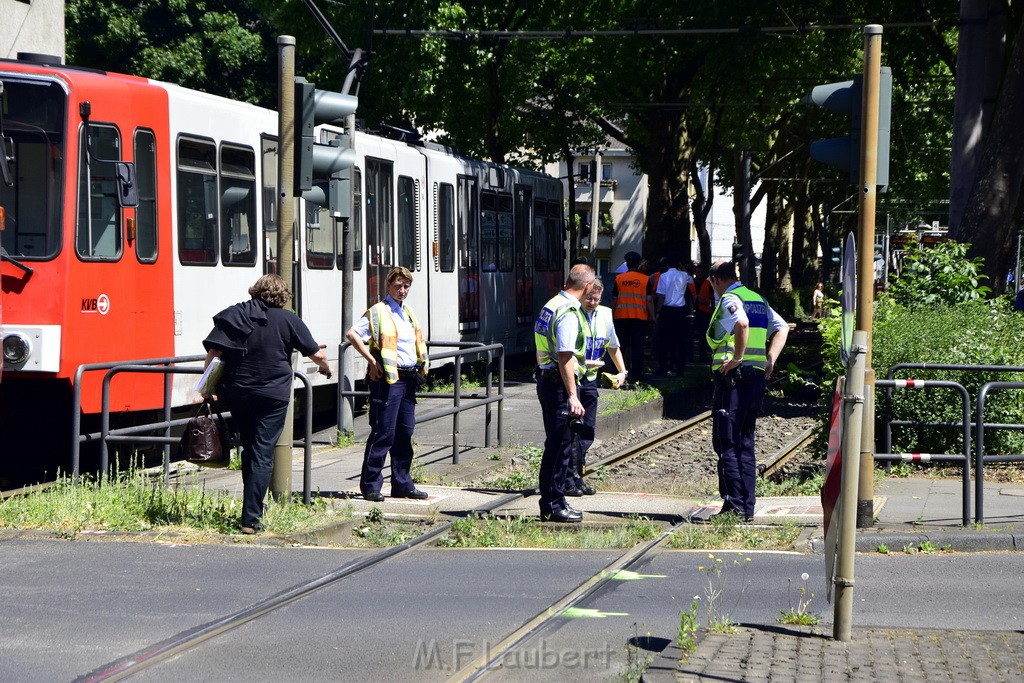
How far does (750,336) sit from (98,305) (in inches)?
207

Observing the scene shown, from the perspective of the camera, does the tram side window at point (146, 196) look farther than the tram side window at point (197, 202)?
No

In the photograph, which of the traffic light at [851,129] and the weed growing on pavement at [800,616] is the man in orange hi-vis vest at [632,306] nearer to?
the traffic light at [851,129]

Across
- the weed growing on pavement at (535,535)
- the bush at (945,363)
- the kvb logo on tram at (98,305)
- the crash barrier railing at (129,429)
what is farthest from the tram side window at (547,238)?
the weed growing on pavement at (535,535)

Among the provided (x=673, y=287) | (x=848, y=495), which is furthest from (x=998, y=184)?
(x=848, y=495)

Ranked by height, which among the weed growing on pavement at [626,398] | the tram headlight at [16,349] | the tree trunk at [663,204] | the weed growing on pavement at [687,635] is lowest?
the weed growing on pavement at [687,635]

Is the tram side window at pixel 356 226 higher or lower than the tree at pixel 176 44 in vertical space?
lower

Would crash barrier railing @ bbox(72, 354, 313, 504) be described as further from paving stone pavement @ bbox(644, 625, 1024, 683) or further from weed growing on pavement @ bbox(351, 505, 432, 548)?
paving stone pavement @ bbox(644, 625, 1024, 683)

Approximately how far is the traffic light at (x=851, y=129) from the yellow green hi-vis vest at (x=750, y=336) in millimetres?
1643

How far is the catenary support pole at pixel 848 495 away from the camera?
6352mm

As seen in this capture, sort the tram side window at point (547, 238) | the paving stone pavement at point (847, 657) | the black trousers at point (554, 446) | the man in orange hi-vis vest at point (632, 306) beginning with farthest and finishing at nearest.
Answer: the tram side window at point (547, 238)
the man in orange hi-vis vest at point (632, 306)
the black trousers at point (554, 446)
the paving stone pavement at point (847, 657)

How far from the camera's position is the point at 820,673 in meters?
5.75

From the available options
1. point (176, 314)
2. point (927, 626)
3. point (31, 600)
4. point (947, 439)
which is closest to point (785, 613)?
point (927, 626)

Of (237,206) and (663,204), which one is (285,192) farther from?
(663,204)

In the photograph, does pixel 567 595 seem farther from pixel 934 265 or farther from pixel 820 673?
pixel 934 265
